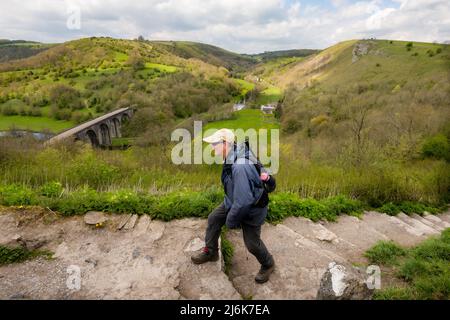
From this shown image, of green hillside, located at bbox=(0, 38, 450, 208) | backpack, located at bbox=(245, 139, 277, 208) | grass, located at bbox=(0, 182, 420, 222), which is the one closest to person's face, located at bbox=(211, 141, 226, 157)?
backpack, located at bbox=(245, 139, 277, 208)

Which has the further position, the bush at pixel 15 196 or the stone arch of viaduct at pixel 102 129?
the stone arch of viaduct at pixel 102 129

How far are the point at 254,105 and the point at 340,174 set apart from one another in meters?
81.1

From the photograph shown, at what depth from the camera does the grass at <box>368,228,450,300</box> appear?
156 inches

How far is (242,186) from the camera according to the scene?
11.5 ft

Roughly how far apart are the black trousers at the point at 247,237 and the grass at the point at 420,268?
154cm

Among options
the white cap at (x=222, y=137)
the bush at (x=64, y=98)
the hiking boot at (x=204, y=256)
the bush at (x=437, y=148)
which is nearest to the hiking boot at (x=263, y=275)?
the hiking boot at (x=204, y=256)

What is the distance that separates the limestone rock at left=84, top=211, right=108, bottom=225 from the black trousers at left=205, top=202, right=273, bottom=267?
2.36 metres

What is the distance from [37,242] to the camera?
4.97 m

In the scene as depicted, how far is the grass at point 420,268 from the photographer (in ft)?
13.0

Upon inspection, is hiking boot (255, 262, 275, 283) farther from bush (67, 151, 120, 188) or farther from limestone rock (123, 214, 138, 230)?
bush (67, 151, 120, 188)

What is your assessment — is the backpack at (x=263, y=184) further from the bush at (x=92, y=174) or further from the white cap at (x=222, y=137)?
the bush at (x=92, y=174)

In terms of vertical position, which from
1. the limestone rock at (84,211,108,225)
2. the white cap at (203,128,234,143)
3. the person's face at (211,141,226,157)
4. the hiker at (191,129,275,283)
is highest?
the white cap at (203,128,234,143)

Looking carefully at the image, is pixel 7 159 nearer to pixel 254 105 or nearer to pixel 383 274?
pixel 383 274
